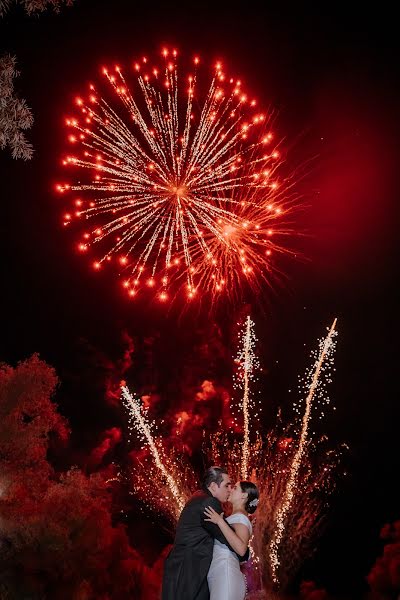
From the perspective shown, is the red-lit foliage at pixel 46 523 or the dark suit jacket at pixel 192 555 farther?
the red-lit foliage at pixel 46 523

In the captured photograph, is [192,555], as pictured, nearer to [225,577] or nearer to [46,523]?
[225,577]

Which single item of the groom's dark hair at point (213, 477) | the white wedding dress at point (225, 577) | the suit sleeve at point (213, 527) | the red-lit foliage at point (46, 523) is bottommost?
the white wedding dress at point (225, 577)

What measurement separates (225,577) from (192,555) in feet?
0.96

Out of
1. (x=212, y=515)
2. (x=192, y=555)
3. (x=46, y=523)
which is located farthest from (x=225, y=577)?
(x=46, y=523)

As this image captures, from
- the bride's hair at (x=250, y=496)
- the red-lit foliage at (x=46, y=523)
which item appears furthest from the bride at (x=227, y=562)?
the red-lit foliage at (x=46, y=523)

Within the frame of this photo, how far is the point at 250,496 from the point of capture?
5.06 meters

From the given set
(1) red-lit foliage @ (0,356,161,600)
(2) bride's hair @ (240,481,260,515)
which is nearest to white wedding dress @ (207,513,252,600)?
(2) bride's hair @ (240,481,260,515)

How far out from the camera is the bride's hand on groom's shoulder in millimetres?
4570

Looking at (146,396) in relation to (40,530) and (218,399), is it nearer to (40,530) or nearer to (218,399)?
(218,399)

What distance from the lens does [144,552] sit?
1947cm

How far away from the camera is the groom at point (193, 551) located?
4.41 m

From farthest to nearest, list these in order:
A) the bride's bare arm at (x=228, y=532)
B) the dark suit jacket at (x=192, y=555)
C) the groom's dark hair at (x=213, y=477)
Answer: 1. the groom's dark hair at (x=213, y=477)
2. the bride's bare arm at (x=228, y=532)
3. the dark suit jacket at (x=192, y=555)

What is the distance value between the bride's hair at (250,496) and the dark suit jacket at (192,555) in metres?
0.38

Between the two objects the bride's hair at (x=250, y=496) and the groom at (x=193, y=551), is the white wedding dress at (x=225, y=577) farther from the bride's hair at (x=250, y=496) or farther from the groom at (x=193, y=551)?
the bride's hair at (x=250, y=496)
